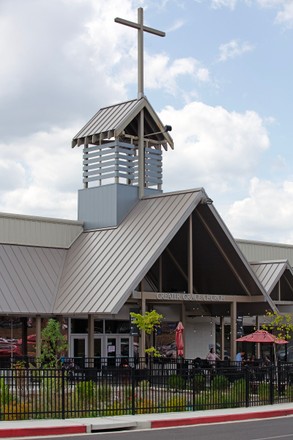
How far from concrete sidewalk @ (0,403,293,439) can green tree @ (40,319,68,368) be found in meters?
8.34

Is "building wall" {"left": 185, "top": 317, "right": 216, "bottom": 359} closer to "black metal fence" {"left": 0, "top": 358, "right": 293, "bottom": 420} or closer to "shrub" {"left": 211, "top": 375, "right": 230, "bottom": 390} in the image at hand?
"black metal fence" {"left": 0, "top": 358, "right": 293, "bottom": 420}

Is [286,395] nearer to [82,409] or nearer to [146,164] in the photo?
[82,409]

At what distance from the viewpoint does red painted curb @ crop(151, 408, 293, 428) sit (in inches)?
851

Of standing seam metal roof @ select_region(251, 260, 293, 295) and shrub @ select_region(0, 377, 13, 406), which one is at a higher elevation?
standing seam metal roof @ select_region(251, 260, 293, 295)

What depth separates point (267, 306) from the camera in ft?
127

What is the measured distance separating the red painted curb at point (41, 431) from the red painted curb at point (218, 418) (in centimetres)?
229

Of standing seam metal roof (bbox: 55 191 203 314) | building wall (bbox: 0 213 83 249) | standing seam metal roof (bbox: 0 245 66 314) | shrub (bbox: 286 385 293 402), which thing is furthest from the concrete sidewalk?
building wall (bbox: 0 213 83 249)

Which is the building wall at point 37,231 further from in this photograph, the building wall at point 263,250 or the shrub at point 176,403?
the shrub at point 176,403

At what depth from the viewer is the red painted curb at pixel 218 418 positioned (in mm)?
21625

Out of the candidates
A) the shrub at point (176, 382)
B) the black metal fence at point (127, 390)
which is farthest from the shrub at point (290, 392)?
the shrub at point (176, 382)

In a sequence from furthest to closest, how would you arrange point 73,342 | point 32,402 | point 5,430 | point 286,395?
point 73,342, point 286,395, point 32,402, point 5,430

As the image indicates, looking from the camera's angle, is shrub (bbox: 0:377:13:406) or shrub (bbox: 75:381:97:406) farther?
shrub (bbox: 75:381:97:406)

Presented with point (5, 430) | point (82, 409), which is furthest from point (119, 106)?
point (5, 430)

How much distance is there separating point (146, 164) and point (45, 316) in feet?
28.8
